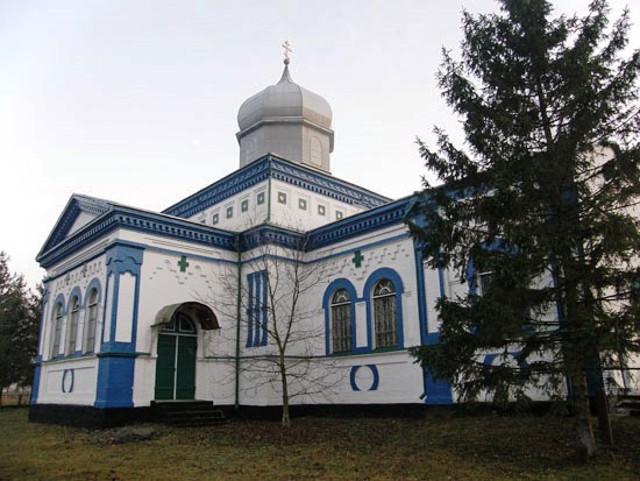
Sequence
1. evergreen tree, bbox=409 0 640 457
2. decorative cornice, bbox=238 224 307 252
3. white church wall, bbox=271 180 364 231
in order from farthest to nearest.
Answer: white church wall, bbox=271 180 364 231
decorative cornice, bbox=238 224 307 252
evergreen tree, bbox=409 0 640 457

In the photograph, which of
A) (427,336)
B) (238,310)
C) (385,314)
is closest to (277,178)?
(238,310)

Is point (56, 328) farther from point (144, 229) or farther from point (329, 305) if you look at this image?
point (329, 305)

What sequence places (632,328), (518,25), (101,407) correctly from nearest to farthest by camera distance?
(632,328)
(518,25)
(101,407)

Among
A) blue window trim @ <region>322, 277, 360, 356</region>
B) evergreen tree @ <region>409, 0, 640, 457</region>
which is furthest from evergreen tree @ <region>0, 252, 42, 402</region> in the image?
evergreen tree @ <region>409, 0, 640, 457</region>

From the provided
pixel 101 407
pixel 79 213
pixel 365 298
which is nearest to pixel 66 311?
pixel 79 213

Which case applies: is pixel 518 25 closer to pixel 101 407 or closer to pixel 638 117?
pixel 638 117

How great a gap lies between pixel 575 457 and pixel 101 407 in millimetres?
11472

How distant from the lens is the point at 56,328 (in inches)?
765

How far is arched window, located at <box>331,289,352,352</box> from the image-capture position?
55.0 feet

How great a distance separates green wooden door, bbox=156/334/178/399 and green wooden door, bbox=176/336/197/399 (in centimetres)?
20

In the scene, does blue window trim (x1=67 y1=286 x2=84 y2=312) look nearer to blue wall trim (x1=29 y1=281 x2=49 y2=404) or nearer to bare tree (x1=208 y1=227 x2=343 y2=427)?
blue wall trim (x1=29 y1=281 x2=49 y2=404)

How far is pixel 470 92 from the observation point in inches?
368

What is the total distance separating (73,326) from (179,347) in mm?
4144

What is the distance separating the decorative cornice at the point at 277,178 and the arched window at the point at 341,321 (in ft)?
16.2
